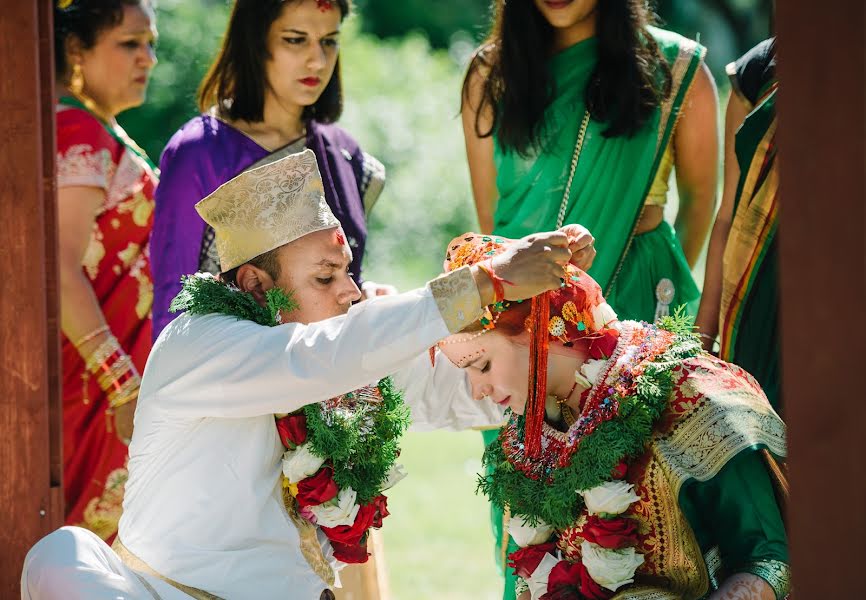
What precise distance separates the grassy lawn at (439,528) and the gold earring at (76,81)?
267 centimetres

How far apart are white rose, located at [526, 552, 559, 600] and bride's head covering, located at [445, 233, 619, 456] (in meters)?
0.29

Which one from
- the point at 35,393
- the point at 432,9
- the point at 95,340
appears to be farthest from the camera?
the point at 432,9

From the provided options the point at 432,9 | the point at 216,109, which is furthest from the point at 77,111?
the point at 432,9

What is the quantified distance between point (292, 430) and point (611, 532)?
2.93ft

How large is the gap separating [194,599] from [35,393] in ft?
2.69

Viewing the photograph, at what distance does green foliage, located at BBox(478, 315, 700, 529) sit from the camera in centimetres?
312

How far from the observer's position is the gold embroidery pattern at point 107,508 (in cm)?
514

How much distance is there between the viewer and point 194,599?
3.27 meters

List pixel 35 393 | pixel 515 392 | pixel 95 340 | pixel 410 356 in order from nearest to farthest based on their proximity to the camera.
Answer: pixel 410 356 → pixel 515 392 → pixel 35 393 → pixel 95 340

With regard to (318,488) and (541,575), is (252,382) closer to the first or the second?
(318,488)

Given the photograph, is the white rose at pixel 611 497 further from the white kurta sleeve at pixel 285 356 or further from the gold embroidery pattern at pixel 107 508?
the gold embroidery pattern at pixel 107 508

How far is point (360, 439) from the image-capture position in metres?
3.42

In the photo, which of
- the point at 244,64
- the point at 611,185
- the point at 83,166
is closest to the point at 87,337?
the point at 83,166

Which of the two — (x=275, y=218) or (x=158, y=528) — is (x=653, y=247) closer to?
(x=275, y=218)
